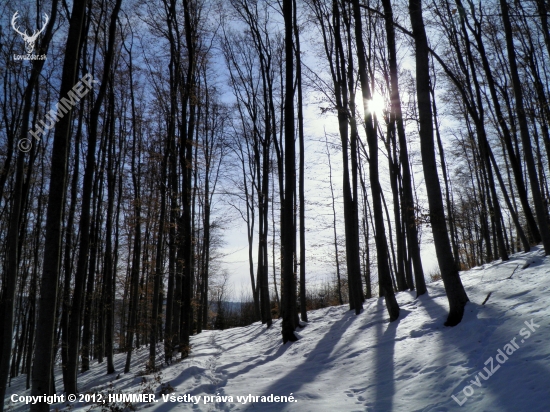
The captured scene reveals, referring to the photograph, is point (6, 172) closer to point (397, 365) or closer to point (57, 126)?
point (57, 126)

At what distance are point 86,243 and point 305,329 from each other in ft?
22.5

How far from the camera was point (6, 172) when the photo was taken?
9.18 m

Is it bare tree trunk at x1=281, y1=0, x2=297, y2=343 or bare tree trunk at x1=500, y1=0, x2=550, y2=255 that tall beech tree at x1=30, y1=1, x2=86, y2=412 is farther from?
bare tree trunk at x1=500, y1=0, x2=550, y2=255

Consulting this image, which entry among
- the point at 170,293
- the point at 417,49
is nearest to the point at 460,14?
the point at 417,49

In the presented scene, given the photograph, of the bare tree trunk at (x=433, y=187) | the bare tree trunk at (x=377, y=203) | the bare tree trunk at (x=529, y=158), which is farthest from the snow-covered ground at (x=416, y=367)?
the bare tree trunk at (x=529, y=158)
